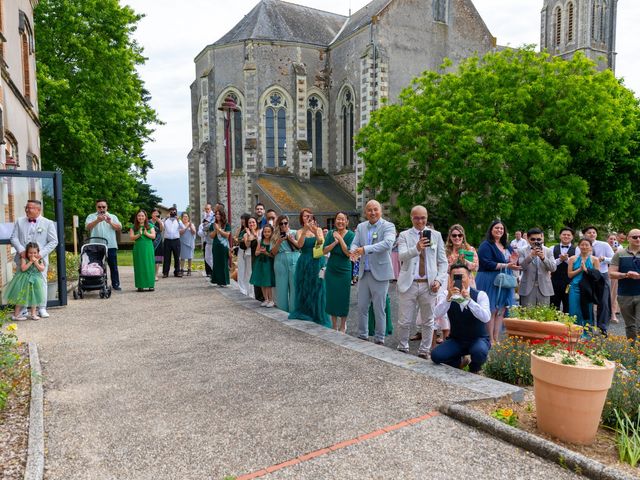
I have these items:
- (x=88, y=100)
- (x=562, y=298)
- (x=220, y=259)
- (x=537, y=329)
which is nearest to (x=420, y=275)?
(x=537, y=329)

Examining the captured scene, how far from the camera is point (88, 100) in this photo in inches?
887

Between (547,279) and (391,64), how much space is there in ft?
76.1

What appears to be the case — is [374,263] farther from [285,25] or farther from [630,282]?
[285,25]

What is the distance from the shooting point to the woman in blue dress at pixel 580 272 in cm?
786

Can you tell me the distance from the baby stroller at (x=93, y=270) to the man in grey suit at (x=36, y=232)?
179cm

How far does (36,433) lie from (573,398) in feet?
14.2

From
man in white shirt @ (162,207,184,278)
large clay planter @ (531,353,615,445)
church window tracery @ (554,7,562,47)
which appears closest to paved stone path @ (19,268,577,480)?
large clay planter @ (531,353,615,445)

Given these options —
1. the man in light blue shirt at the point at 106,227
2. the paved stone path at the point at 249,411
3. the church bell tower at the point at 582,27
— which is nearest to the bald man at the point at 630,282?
the paved stone path at the point at 249,411

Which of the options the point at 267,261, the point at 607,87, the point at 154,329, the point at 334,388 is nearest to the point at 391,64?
the point at 607,87

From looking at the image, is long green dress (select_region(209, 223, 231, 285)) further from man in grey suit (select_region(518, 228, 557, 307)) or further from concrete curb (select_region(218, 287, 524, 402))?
man in grey suit (select_region(518, 228, 557, 307))

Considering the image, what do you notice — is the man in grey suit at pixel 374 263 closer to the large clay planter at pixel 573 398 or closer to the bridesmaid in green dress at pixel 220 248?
the large clay planter at pixel 573 398

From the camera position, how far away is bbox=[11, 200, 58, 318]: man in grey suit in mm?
8312

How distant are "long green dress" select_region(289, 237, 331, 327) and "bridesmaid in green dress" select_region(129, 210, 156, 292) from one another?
493 cm

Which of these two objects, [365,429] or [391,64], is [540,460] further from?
[391,64]
